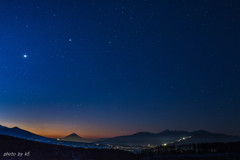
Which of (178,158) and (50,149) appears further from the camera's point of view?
(50,149)

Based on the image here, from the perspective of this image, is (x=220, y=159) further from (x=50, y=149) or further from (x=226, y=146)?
(x=50, y=149)

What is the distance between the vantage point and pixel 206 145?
36750 mm

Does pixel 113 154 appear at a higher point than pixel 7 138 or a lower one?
lower

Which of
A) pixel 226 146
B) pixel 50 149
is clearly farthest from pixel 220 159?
pixel 50 149

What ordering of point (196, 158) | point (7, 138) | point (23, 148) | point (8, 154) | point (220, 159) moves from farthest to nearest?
point (7, 138), point (23, 148), point (8, 154), point (196, 158), point (220, 159)

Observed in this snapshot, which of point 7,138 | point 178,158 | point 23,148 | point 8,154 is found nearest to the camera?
point 178,158

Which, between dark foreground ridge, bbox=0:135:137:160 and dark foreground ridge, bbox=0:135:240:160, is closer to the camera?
dark foreground ridge, bbox=0:135:240:160

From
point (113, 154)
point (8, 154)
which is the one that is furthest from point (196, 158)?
point (8, 154)

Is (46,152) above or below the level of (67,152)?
above

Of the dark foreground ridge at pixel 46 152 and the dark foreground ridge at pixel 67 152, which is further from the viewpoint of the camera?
the dark foreground ridge at pixel 46 152

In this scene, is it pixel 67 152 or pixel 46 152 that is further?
pixel 67 152

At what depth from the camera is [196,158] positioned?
26.7 meters

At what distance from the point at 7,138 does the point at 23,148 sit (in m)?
6.50

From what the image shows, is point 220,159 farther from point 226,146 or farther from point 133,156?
point 133,156
